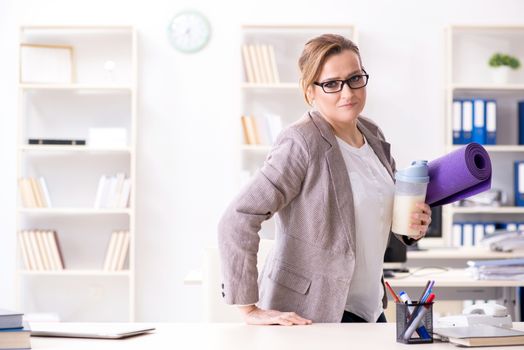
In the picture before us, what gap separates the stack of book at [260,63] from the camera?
5672mm

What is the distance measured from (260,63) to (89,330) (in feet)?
12.7

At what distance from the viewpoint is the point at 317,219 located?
2051mm

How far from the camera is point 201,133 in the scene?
19.5 ft

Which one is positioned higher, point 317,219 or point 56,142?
point 56,142

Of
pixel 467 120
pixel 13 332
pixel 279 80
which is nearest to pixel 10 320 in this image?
pixel 13 332

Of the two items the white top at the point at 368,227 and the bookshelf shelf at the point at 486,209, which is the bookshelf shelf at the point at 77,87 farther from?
the white top at the point at 368,227

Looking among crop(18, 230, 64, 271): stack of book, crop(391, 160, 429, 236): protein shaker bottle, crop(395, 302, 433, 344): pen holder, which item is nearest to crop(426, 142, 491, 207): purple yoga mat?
crop(391, 160, 429, 236): protein shaker bottle

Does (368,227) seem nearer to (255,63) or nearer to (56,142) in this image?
(255,63)

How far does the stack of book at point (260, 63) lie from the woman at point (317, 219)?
139 inches

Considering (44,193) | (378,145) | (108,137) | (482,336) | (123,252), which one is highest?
(108,137)

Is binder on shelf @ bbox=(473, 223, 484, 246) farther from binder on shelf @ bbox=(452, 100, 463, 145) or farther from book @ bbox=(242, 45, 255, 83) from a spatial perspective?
book @ bbox=(242, 45, 255, 83)

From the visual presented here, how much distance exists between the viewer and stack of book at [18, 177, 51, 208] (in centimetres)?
565

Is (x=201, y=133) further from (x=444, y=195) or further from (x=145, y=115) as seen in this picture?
(x=444, y=195)

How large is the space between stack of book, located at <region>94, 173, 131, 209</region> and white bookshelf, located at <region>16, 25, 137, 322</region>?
201 millimetres
